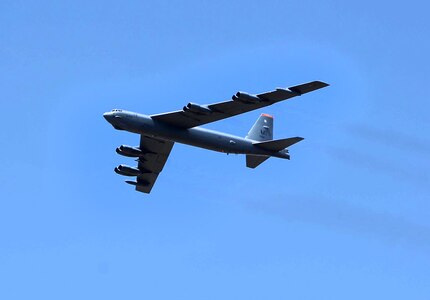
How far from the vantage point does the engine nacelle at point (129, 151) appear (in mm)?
75250

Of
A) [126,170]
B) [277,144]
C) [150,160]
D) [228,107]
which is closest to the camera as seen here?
[228,107]

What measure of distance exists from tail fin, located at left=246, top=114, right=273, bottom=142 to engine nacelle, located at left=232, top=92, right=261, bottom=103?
8.43 metres

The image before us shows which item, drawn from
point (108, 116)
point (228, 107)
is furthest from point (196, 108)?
point (108, 116)

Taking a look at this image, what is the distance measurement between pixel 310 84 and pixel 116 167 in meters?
19.5

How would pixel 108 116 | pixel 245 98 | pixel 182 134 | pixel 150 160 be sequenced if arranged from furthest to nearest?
pixel 150 160 → pixel 182 134 → pixel 108 116 → pixel 245 98

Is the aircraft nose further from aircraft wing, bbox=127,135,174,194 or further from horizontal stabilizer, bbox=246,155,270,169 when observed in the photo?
horizontal stabilizer, bbox=246,155,270,169

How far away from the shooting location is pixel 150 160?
7806 cm

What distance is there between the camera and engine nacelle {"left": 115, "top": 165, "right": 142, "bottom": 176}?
78875mm

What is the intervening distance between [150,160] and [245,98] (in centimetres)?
1284

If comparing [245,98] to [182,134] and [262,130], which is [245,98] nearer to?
[182,134]

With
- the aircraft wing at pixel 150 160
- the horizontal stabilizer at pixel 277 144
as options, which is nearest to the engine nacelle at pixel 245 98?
the horizontal stabilizer at pixel 277 144

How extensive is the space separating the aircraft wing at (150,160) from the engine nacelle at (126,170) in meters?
0.40

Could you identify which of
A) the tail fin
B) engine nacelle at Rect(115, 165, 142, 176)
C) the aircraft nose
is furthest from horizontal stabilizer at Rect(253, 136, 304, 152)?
engine nacelle at Rect(115, 165, 142, 176)

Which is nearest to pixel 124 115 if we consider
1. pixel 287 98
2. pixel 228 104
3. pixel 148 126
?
pixel 148 126
